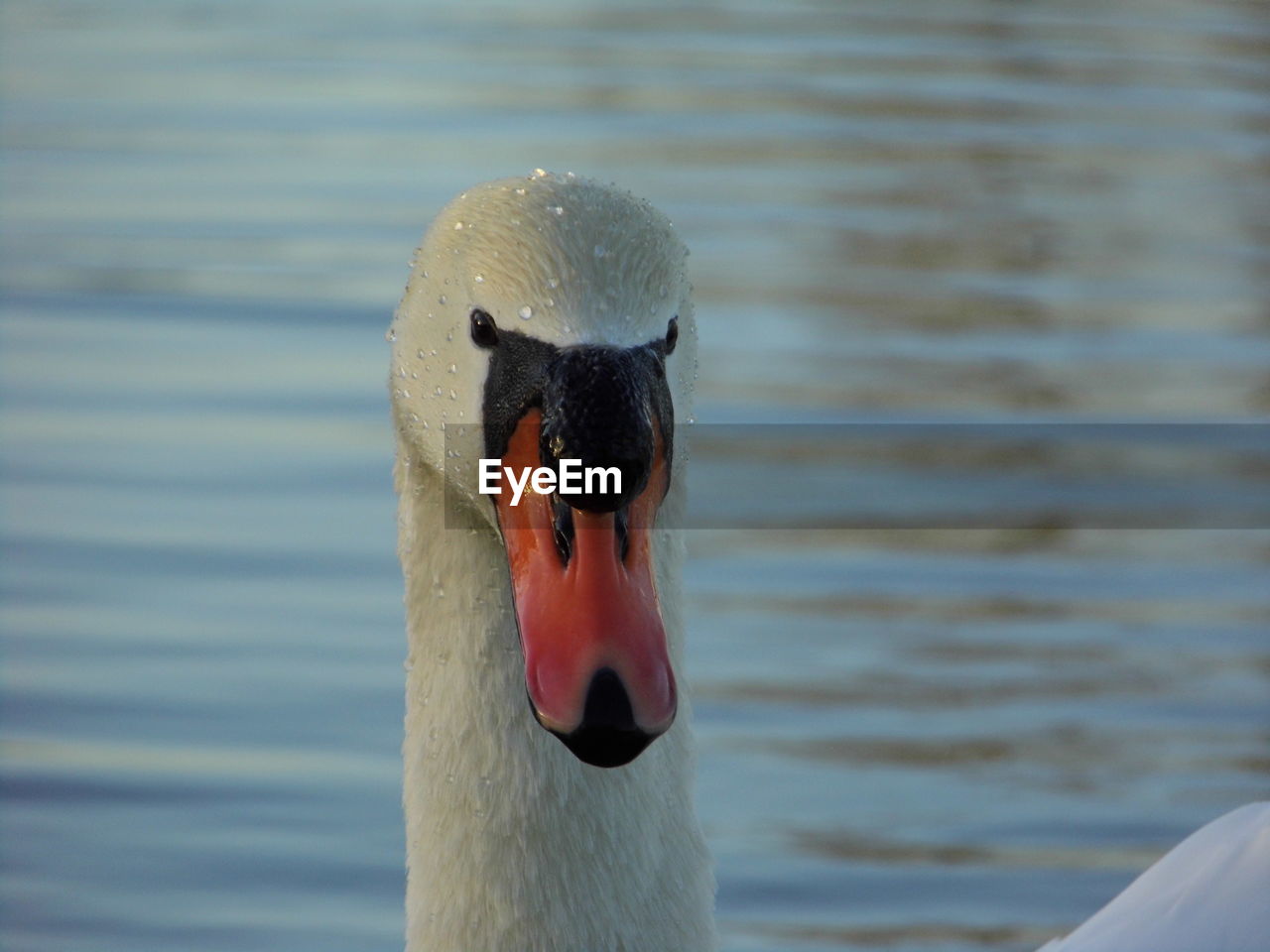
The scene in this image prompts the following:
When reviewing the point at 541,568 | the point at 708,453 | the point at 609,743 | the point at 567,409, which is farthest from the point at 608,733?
the point at 708,453

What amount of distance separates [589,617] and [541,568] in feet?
0.38

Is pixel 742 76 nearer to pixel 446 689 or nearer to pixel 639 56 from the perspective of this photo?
pixel 639 56

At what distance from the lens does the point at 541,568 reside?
2.81 metres

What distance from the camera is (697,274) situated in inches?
316

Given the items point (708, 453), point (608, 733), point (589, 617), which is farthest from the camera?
point (708, 453)

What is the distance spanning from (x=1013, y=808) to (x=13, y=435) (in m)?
3.13

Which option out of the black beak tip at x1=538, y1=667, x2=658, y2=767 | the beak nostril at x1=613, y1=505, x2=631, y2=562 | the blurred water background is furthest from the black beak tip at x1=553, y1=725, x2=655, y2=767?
the blurred water background

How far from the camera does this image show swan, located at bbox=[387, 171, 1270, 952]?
272cm

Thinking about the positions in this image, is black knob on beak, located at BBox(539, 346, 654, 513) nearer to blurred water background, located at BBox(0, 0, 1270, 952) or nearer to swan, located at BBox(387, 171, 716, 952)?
swan, located at BBox(387, 171, 716, 952)

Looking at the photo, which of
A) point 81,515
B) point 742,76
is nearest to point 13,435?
point 81,515

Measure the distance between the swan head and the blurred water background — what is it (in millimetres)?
1833

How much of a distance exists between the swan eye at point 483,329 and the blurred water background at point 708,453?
75.5 inches

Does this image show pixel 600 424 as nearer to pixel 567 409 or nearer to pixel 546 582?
pixel 567 409

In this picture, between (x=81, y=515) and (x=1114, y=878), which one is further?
(x=81, y=515)
